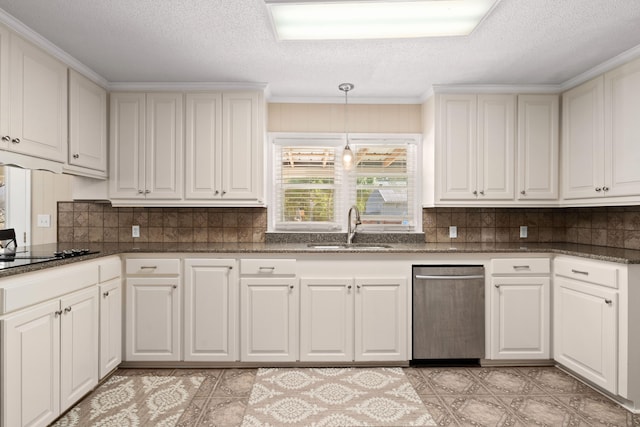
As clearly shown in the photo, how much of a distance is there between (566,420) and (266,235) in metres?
2.56

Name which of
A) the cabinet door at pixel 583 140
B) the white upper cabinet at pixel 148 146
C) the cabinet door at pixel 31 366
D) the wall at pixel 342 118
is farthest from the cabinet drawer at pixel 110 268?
the cabinet door at pixel 583 140

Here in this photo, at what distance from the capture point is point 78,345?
230cm

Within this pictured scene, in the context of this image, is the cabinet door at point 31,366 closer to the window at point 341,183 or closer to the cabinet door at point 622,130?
the window at point 341,183

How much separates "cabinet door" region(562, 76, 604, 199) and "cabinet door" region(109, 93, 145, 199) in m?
3.59

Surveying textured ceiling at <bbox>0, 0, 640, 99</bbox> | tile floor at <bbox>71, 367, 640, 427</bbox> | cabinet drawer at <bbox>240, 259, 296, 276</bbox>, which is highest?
textured ceiling at <bbox>0, 0, 640, 99</bbox>

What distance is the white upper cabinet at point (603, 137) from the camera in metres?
2.57

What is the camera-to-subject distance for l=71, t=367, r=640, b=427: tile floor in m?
2.19

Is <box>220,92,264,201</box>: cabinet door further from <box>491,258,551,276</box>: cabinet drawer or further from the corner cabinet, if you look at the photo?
<box>491,258,551,276</box>: cabinet drawer

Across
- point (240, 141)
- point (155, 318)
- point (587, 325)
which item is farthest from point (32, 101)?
point (587, 325)

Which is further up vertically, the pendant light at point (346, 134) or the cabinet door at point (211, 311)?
the pendant light at point (346, 134)

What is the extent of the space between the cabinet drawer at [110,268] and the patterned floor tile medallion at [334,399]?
1285 millimetres

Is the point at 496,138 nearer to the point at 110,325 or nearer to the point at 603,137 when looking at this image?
the point at 603,137

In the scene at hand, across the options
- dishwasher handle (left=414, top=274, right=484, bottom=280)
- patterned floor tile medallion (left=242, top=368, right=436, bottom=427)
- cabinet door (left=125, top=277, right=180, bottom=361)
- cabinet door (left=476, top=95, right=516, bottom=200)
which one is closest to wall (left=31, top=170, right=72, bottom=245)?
cabinet door (left=125, top=277, right=180, bottom=361)

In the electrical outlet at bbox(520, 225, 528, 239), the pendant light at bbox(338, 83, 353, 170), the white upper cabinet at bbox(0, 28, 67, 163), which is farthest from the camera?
the electrical outlet at bbox(520, 225, 528, 239)
